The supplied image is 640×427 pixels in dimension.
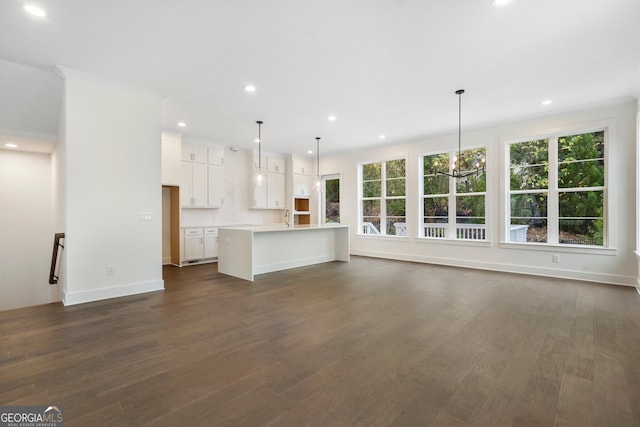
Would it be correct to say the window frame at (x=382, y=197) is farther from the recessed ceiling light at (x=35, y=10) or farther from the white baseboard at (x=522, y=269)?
the recessed ceiling light at (x=35, y=10)

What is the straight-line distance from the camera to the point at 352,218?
8102 millimetres

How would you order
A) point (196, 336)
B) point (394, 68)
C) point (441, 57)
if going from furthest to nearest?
point (394, 68)
point (441, 57)
point (196, 336)

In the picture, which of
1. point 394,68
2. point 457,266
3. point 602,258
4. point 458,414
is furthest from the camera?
point 457,266

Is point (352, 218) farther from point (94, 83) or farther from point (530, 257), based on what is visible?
point (94, 83)

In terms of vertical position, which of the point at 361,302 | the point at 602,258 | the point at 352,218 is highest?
the point at 352,218

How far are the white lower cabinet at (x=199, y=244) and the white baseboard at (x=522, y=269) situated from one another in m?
4.12

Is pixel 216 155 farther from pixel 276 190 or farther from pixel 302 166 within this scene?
pixel 302 166

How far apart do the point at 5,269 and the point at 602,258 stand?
10.7 metres

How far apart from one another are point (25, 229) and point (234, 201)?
13.6 ft

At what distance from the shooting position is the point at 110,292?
386cm

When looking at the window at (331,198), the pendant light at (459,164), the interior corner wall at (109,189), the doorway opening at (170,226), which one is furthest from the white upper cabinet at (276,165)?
the pendant light at (459,164)

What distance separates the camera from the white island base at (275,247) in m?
5.10

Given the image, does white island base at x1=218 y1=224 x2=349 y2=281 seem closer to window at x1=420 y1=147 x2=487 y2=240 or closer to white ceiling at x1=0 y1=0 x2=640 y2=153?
window at x1=420 y1=147 x2=487 y2=240

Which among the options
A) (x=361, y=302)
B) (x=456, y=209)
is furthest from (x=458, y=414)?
(x=456, y=209)
